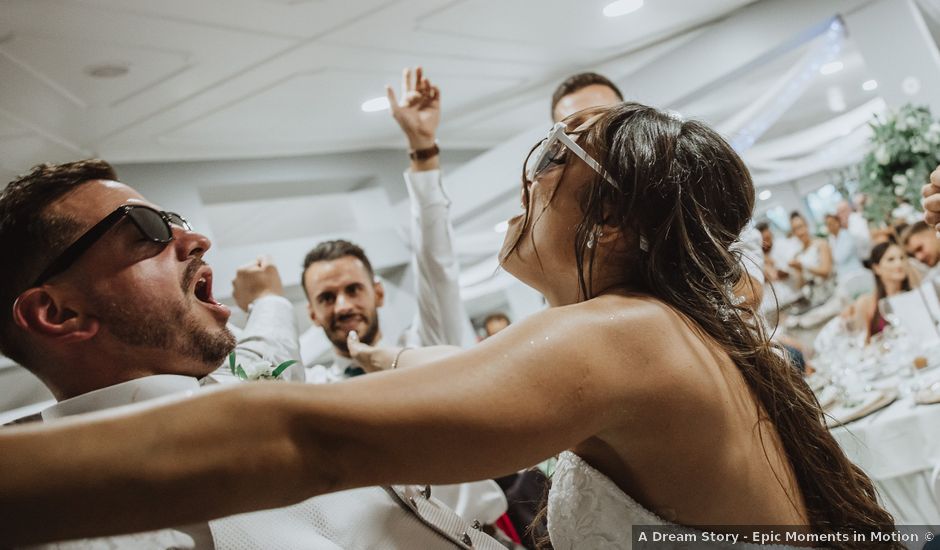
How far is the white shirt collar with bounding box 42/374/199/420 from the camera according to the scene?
47.1 inches

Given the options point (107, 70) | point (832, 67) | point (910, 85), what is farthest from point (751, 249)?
point (832, 67)

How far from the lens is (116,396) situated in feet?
4.00

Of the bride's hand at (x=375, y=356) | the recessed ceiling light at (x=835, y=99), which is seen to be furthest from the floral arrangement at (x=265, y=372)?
the recessed ceiling light at (x=835, y=99)

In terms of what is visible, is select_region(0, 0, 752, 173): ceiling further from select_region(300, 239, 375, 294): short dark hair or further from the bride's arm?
the bride's arm

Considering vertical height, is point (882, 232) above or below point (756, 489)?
below

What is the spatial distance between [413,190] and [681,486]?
1891 mm

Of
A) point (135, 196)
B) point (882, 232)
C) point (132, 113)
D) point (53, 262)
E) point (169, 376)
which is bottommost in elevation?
point (882, 232)

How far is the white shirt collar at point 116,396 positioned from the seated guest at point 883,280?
13.2 feet

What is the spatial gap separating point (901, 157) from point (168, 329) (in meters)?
4.46

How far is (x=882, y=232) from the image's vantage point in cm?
484

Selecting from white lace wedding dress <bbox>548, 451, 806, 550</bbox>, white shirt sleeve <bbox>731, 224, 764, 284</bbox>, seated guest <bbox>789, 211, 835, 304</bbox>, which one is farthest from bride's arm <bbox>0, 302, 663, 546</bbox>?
seated guest <bbox>789, 211, 835, 304</bbox>

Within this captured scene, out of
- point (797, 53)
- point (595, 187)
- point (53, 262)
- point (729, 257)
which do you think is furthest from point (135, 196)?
point (797, 53)

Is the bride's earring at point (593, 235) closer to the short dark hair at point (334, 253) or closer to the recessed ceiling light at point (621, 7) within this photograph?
the short dark hair at point (334, 253)

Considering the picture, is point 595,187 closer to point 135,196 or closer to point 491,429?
point 491,429
